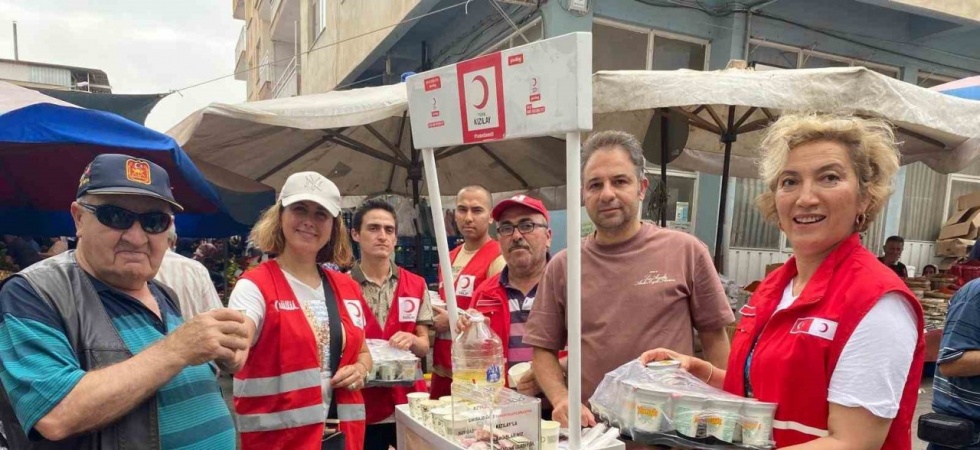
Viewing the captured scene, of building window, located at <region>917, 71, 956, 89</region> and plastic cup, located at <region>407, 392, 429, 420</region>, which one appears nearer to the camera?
plastic cup, located at <region>407, 392, 429, 420</region>

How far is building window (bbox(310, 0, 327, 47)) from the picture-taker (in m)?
14.8

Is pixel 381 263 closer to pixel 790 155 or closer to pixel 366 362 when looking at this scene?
pixel 366 362

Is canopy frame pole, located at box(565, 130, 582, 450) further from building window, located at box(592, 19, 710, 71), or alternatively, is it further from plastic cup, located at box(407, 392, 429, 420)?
building window, located at box(592, 19, 710, 71)

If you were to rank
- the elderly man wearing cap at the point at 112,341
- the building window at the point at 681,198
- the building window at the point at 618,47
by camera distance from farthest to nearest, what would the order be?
the building window at the point at 681,198, the building window at the point at 618,47, the elderly man wearing cap at the point at 112,341

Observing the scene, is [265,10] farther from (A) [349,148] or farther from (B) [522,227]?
(B) [522,227]

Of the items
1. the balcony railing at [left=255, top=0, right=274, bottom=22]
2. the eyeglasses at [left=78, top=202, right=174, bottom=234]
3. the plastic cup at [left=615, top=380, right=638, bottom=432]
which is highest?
the balcony railing at [left=255, top=0, right=274, bottom=22]

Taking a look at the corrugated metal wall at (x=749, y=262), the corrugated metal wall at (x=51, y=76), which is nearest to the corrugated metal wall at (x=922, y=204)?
the corrugated metal wall at (x=749, y=262)

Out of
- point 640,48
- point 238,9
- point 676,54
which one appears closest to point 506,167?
point 640,48

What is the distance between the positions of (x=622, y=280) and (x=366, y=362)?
4.36 feet

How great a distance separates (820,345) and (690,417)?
1.23ft

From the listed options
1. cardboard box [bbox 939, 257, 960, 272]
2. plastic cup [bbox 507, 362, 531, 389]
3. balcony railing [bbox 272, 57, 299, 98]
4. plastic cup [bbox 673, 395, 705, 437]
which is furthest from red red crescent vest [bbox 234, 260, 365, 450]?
balcony railing [bbox 272, 57, 299, 98]

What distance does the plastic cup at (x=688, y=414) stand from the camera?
1400 millimetres

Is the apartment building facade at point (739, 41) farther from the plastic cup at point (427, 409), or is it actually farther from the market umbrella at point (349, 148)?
the plastic cup at point (427, 409)

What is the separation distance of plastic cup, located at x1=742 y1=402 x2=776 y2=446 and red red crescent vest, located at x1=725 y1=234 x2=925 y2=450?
4cm
